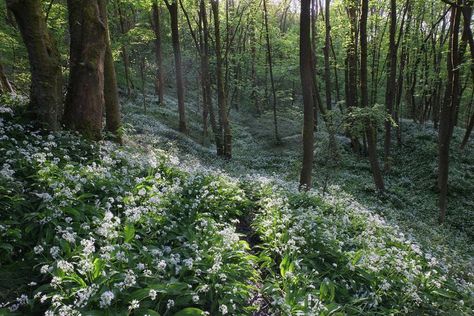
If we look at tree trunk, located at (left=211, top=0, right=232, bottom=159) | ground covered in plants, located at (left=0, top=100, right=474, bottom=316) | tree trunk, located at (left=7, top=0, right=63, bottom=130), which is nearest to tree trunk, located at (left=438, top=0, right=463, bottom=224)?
ground covered in plants, located at (left=0, top=100, right=474, bottom=316)

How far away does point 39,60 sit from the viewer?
817 cm

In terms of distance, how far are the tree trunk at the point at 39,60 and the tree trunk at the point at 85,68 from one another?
58 cm

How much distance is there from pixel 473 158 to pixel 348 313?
2268cm

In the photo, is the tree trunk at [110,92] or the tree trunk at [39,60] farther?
the tree trunk at [110,92]

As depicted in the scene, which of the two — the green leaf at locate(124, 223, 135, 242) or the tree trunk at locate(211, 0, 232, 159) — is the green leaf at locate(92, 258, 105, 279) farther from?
the tree trunk at locate(211, 0, 232, 159)

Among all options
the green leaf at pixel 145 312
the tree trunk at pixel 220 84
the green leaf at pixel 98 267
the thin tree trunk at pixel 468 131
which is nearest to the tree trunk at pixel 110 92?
the green leaf at pixel 98 267

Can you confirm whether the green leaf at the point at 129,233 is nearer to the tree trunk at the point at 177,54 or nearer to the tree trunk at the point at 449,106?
the tree trunk at the point at 449,106

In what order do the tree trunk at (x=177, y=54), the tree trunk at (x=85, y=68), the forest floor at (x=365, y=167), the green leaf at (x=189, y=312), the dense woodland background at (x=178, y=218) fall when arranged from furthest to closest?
the tree trunk at (x=177, y=54) → the forest floor at (x=365, y=167) → the tree trunk at (x=85, y=68) → the dense woodland background at (x=178, y=218) → the green leaf at (x=189, y=312)

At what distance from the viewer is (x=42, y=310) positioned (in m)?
3.89

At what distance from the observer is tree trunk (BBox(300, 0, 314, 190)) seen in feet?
35.6

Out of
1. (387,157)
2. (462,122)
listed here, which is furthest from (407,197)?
(462,122)

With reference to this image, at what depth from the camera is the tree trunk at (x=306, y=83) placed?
35.6 feet

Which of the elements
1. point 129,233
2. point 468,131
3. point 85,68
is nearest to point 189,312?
point 129,233

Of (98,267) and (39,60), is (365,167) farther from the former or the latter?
(98,267)
